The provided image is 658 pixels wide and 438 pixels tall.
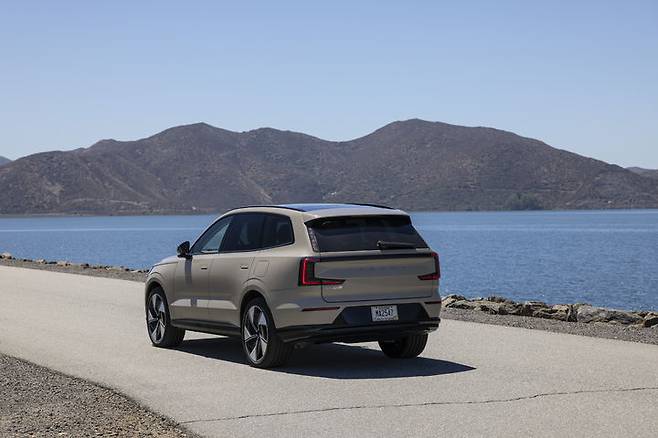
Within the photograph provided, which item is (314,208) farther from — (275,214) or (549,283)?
(549,283)

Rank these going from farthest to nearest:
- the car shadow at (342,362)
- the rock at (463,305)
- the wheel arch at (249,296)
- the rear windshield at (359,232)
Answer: the rock at (463,305) < the wheel arch at (249,296) < the rear windshield at (359,232) < the car shadow at (342,362)

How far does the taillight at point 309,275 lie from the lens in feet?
36.5

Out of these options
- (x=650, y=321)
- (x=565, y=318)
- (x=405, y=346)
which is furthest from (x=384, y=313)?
(x=650, y=321)

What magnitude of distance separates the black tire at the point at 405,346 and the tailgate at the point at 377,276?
30.9 inches

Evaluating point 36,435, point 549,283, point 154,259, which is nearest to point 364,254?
point 36,435

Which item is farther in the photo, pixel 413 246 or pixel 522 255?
pixel 522 255

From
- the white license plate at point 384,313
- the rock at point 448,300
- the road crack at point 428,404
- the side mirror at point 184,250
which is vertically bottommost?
the rock at point 448,300

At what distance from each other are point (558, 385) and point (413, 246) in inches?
89.7

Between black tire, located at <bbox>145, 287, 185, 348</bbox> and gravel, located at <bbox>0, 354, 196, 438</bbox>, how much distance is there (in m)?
2.46

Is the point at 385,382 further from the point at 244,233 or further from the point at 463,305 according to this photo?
the point at 463,305

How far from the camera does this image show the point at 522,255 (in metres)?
92.1

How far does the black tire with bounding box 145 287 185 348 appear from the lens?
13742mm

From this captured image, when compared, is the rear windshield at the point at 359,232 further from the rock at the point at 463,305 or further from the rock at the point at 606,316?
the rock at the point at 463,305

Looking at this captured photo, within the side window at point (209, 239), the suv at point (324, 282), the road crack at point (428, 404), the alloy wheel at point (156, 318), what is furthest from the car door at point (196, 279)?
the road crack at point (428, 404)
